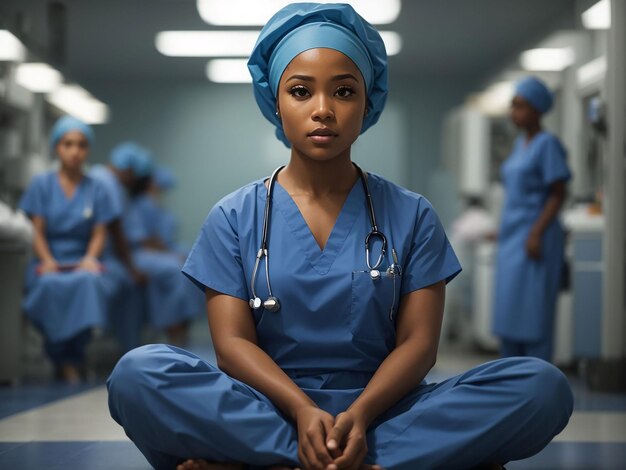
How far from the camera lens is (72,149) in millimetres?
4992

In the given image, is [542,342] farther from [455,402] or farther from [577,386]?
[455,402]

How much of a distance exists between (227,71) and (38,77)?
3649 millimetres

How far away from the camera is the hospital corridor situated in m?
1.87

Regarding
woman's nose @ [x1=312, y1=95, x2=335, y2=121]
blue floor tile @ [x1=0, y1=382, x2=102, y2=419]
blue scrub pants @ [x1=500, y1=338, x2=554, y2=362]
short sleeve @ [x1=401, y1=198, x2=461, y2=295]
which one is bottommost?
blue floor tile @ [x1=0, y1=382, x2=102, y2=419]

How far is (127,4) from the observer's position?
6.87 metres

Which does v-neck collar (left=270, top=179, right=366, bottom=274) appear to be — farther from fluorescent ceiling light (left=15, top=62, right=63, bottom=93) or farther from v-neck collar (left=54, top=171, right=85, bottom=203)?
fluorescent ceiling light (left=15, top=62, right=63, bottom=93)

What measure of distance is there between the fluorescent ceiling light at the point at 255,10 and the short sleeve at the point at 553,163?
235 cm

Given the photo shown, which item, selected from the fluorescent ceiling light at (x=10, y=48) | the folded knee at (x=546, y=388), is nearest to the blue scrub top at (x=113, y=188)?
the fluorescent ceiling light at (x=10, y=48)

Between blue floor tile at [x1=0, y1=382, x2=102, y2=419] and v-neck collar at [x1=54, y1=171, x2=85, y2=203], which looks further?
v-neck collar at [x1=54, y1=171, x2=85, y2=203]

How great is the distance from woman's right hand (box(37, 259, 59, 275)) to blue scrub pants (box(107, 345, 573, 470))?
3141 mm

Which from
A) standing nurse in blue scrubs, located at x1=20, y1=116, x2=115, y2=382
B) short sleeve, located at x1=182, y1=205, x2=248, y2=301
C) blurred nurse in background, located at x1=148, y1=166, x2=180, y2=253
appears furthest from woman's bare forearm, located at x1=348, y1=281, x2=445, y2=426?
blurred nurse in background, located at x1=148, y1=166, x2=180, y2=253

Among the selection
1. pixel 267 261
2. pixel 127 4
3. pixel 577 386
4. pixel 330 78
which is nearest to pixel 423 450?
pixel 267 261

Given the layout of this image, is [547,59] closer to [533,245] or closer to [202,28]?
[202,28]

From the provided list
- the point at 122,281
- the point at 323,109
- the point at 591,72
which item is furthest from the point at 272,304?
the point at 591,72
